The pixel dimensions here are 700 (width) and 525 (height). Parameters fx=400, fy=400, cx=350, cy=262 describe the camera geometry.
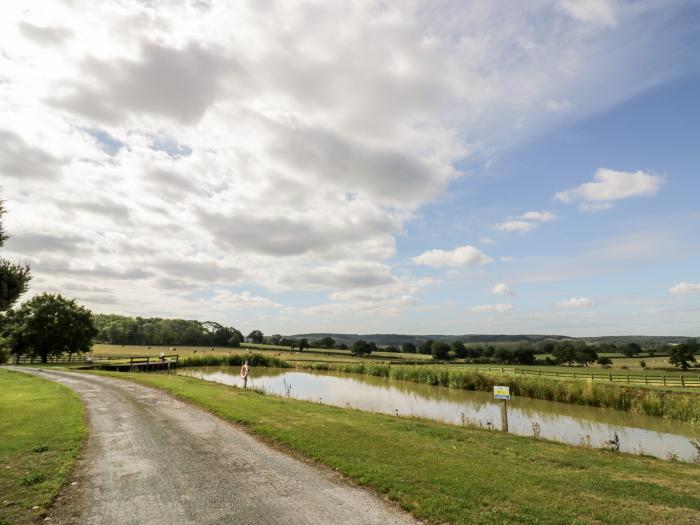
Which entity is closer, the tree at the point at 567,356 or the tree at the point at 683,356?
the tree at the point at 683,356

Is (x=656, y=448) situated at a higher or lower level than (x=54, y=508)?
lower

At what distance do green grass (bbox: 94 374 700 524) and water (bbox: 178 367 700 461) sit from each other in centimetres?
458

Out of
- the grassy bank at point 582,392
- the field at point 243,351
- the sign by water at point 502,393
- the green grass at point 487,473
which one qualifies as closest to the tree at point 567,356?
the field at point 243,351

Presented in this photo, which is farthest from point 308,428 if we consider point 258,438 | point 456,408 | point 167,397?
point 456,408

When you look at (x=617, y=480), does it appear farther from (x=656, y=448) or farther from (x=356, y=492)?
(x=656, y=448)

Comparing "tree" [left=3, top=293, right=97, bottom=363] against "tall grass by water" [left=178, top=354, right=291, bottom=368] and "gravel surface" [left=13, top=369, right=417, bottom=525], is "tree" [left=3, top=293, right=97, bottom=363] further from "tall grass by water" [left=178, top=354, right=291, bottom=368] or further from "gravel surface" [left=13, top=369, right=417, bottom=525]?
"gravel surface" [left=13, top=369, right=417, bottom=525]

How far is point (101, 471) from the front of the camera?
9.50 meters

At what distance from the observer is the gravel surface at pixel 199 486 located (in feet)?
23.5

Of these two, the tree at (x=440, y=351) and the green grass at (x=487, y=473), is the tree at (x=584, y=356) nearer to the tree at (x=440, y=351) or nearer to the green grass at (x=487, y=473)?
the tree at (x=440, y=351)

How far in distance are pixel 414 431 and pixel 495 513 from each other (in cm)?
827

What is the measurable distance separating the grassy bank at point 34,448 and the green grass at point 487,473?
555 cm

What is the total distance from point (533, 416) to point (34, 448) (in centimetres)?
2704

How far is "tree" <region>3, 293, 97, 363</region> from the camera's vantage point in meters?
52.2

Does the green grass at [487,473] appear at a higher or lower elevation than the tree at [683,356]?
higher
